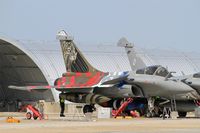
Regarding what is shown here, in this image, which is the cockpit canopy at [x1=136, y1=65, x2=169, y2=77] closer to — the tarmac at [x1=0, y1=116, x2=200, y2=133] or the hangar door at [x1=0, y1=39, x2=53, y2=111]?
the tarmac at [x1=0, y1=116, x2=200, y2=133]

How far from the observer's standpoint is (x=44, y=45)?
66.6 meters

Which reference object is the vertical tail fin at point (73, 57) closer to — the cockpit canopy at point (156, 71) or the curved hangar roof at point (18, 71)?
the cockpit canopy at point (156, 71)

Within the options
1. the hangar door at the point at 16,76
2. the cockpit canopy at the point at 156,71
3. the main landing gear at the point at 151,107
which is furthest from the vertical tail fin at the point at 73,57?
the hangar door at the point at 16,76

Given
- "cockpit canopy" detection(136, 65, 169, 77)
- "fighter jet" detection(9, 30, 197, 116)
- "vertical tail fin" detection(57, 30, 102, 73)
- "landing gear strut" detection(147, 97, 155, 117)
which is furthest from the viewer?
"vertical tail fin" detection(57, 30, 102, 73)

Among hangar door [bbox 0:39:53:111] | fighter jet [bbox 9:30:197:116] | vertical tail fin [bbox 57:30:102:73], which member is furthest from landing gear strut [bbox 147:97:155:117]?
hangar door [bbox 0:39:53:111]

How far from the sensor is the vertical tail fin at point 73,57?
45625 mm

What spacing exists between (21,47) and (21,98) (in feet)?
36.8

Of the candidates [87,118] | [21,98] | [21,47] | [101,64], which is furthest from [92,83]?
[21,98]

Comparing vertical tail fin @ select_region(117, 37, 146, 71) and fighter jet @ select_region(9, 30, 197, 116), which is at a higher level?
vertical tail fin @ select_region(117, 37, 146, 71)

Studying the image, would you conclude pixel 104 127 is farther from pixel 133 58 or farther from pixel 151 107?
pixel 133 58

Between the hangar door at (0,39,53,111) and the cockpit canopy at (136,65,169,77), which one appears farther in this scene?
the hangar door at (0,39,53,111)

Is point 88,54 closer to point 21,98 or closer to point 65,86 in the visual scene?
point 21,98

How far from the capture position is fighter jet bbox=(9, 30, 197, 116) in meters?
40.0

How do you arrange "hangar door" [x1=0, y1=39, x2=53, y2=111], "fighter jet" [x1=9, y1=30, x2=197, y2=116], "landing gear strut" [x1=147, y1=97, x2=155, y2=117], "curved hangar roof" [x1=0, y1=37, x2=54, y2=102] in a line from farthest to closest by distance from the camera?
"hangar door" [x1=0, y1=39, x2=53, y2=111]
"curved hangar roof" [x1=0, y1=37, x2=54, y2=102]
"landing gear strut" [x1=147, y1=97, x2=155, y2=117]
"fighter jet" [x1=9, y1=30, x2=197, y2=116]
